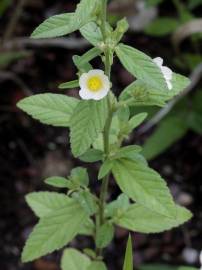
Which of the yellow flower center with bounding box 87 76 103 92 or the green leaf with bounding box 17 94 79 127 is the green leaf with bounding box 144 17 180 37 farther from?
the yellow flower center with bounding box 87 76 103 92

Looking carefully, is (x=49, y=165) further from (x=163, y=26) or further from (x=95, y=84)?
(x=95, y=84)

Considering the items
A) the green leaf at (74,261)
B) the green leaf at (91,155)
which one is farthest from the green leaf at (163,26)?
the green leaf at (91,155)

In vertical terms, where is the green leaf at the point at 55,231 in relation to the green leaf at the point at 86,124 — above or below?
below

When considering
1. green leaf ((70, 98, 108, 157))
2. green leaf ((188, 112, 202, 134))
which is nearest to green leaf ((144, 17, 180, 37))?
green leaf ((188, 112, 202, 134))

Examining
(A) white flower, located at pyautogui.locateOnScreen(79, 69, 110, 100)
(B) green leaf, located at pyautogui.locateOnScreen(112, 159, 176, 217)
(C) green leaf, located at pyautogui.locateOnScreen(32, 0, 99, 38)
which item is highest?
(C) green leaf, located at pyautogui.locateOnScreen(32, 0, 99, 38)

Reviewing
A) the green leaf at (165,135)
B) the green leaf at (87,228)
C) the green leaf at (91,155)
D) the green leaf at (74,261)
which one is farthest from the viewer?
the green leaf at (165,135)

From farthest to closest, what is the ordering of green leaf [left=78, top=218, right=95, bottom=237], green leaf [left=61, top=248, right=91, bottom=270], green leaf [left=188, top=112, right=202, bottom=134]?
1. green leaf [left=188, top=112, right=202, bottom=134]
2. green leaf [left=61, top=248, right=91, bottom=270]
3. green leaf [left=78, top=218, right=95, bottom=237]

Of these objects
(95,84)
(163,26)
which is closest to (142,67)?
(95,84)

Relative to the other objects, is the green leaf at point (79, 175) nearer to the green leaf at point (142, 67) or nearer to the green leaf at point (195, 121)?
the green leaf at point (142, 67)
